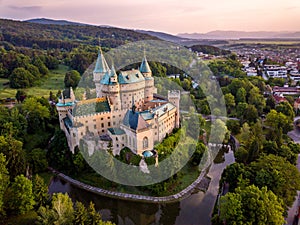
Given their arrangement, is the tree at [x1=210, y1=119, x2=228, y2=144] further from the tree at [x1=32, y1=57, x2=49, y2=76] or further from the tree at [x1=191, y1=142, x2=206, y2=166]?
the tree at [x1=32, y1=57, x2=49, y2=76]

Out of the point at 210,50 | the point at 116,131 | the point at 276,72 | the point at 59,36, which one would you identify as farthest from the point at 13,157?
the point at 59,36

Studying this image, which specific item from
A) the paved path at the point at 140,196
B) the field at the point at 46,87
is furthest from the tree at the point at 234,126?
the field at the point at 46,87

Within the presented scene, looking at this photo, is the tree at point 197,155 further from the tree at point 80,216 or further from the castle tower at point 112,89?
the tree at point 80,216

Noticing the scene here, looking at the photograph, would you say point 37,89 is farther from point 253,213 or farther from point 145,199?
point 253,213

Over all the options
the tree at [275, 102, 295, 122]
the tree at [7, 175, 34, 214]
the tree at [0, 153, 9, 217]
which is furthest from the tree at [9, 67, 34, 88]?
the tree at [275, 102, 295, 122]

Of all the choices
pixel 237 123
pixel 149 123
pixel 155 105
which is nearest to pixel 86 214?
pixel 149 123

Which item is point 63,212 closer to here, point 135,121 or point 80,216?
point 80,216

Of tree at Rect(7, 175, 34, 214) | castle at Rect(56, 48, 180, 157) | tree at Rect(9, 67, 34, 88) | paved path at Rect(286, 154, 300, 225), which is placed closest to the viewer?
tree at Rect(7, 175, 34, 214)

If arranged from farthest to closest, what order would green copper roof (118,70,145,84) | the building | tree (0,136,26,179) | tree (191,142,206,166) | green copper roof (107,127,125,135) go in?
the building, green copper roof (118,70,145,84), tree (191,142,206,166), green copper roof (107,127,125,135), tree (0,136,26,179)
